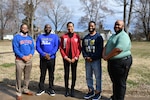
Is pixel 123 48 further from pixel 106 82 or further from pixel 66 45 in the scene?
pixel 106 82

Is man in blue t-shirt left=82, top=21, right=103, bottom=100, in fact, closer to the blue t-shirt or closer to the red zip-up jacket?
the red zip-up jacket

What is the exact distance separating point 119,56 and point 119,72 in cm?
34

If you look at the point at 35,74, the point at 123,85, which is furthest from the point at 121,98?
the point at 35,74

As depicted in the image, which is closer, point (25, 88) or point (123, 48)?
point (123, 48)

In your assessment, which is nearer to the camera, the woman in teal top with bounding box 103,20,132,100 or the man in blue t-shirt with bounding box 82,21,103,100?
the woman in teal top with bounding box 103,20,132,100

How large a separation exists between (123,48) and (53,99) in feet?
7.55

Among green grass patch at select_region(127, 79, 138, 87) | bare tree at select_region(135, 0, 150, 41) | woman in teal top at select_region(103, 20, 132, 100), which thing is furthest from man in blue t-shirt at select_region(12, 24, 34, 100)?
bare tree at select_region(135, 0, 150, 41)

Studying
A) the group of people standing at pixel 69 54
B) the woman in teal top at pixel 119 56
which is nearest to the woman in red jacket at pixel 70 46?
the group of people standing at pixel 69 54

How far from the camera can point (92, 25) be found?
665 centimetres

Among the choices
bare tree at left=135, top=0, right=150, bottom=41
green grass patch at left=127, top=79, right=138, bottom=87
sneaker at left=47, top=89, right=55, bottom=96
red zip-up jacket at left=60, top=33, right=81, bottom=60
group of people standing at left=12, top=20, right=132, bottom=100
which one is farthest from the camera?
bare tree at left=135, top=0, right=150, bottom=41

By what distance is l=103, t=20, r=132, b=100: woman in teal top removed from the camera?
5664 millimetres

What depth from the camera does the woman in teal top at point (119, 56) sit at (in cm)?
566

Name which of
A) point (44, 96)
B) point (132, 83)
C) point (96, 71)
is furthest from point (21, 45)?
point (132, 83)

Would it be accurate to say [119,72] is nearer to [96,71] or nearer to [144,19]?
[96,71]
